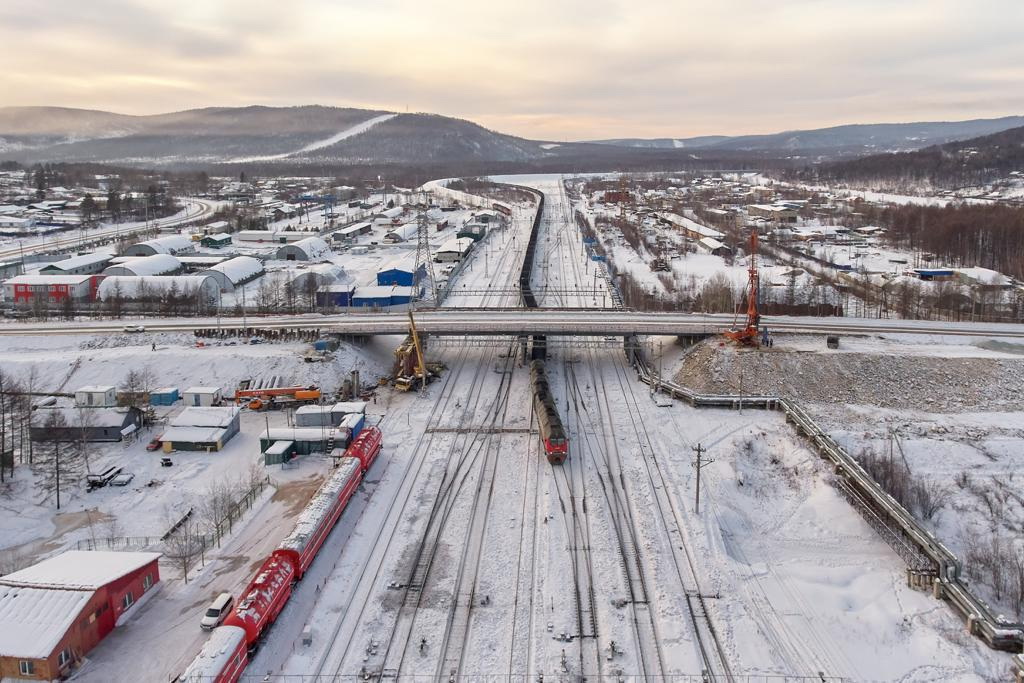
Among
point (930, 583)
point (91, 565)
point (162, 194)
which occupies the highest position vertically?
point (162, 194)

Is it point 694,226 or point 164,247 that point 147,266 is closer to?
point 164,247

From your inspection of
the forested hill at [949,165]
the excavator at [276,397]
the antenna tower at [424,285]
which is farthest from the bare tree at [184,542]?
the forested hill at [949,165]

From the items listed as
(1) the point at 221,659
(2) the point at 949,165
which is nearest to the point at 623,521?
(1) the point at 221,659

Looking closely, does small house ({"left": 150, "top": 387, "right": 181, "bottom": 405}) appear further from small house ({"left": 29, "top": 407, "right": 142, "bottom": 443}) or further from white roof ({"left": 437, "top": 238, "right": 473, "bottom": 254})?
white roof ({"left": 437, "top": 238, "right": 473, "bottom": 254})

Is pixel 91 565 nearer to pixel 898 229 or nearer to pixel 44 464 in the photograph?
pixel 44 464

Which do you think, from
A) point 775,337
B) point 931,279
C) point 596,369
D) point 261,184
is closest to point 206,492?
point 596,369
